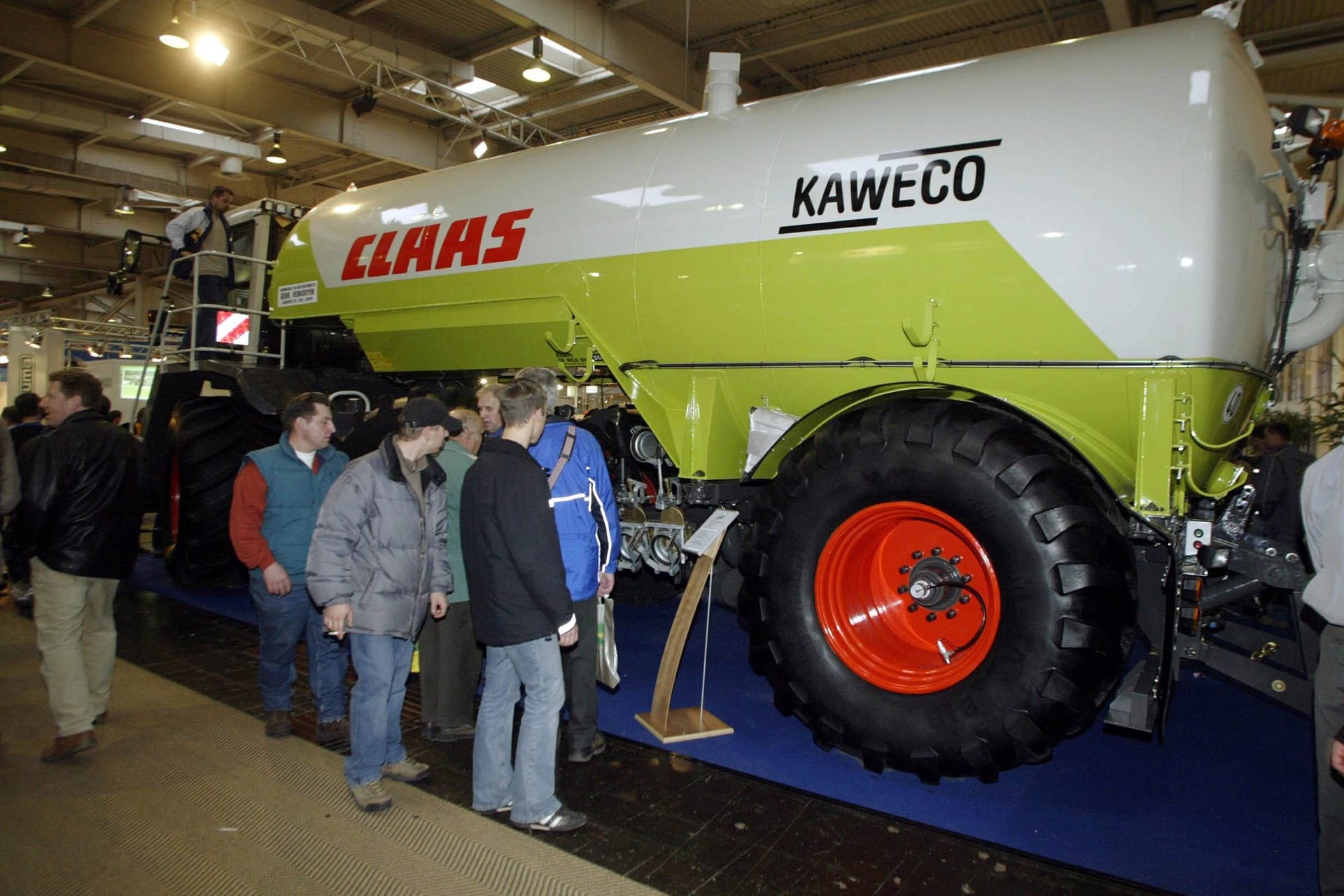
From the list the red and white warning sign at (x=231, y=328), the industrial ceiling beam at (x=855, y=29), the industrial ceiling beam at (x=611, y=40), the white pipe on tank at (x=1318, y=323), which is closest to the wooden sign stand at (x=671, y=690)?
the white pipe on tank at (x=1318, y=323)

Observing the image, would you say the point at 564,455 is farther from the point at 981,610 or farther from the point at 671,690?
the point at 981,610

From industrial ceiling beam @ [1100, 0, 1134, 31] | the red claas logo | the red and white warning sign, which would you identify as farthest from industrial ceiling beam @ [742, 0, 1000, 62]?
the red and white warning sign

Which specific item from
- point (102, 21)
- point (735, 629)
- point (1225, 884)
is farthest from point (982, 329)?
point (102, 21)

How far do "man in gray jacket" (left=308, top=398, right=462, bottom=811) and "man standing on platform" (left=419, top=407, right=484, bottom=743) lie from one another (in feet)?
1.80

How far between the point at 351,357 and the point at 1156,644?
5.91 metres

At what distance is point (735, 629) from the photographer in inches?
247

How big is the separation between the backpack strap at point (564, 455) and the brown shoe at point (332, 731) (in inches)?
66.1

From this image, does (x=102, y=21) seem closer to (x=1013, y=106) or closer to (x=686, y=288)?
(x=686, y=288)

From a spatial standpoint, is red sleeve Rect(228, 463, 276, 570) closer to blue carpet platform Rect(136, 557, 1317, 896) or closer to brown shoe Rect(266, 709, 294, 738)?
brown shoe Rect(266, 709, 294, 738)

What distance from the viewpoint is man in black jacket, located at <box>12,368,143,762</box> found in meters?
3.93

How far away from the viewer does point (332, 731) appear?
4152 millimetres

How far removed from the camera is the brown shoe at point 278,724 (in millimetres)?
4164

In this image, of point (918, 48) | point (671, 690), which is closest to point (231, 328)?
point (671, 690)

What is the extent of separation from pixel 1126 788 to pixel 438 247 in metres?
4.57
